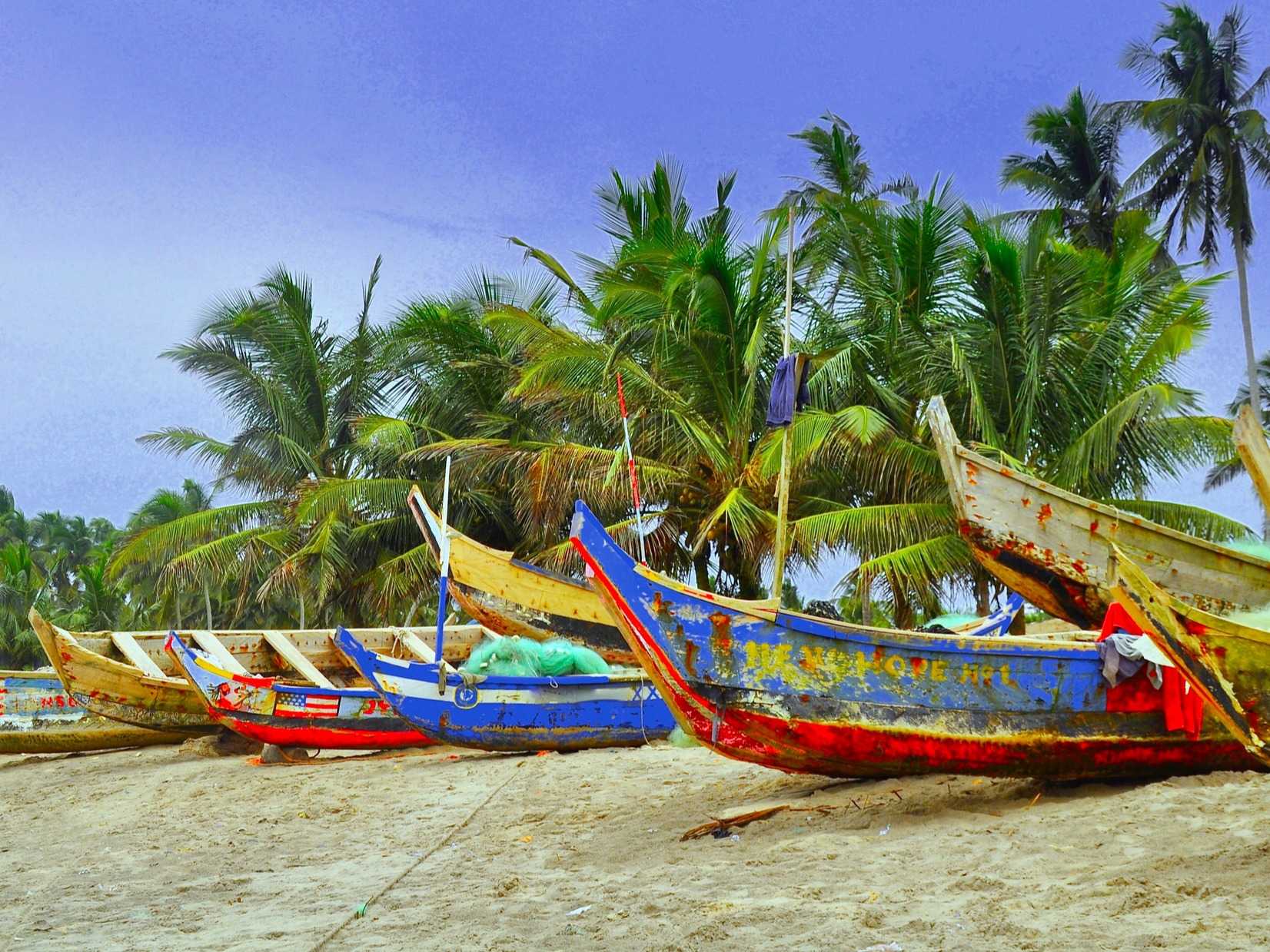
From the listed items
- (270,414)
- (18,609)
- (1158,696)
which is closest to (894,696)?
(1158,696)

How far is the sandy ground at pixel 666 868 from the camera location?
514 cm

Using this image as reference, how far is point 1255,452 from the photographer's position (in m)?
7.23

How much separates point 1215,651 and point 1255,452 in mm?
2503

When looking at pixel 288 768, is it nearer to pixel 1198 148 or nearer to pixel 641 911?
pixel 641 911

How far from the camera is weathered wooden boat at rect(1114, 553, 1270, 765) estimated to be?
5.16m

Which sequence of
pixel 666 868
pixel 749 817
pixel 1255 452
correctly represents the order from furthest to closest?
pixel 749 817, pixel 1255 452, pixel 666 868

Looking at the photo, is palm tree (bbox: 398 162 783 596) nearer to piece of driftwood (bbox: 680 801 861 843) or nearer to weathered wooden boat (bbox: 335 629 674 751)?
weathered wooden boat (bbox: 335 629 674 751)

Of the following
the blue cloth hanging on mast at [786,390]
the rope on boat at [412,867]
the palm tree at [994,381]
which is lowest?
the rope on boat at [412,867]

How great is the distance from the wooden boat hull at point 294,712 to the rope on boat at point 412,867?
2.62 metres

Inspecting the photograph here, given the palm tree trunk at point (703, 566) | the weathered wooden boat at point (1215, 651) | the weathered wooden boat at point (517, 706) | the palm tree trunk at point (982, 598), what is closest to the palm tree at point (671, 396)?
the palm tree trunk at point (703, 566)

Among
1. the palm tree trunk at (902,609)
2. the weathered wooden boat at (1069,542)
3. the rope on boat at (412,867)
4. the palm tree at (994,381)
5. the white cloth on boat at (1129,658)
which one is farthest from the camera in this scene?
the palm tree trunk at (902,609)

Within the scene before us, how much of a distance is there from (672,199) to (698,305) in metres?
5.30

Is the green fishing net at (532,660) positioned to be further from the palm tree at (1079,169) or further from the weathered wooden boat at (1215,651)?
the palm tree at (1079,169)

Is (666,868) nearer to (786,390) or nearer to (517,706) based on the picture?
(786,390)
